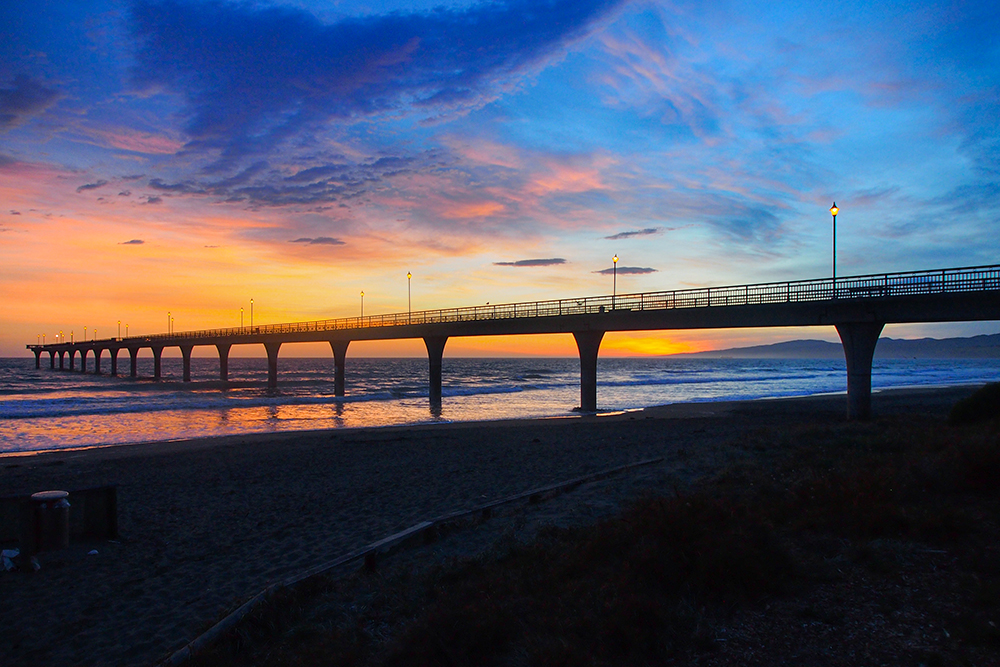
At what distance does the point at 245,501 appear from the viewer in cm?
1241

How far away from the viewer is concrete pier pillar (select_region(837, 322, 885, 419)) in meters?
Result: 24.4

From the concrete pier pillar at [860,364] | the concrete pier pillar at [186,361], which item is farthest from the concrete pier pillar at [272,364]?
the concrete pier pillar at [860,364]

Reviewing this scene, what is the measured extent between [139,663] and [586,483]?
8.22 meters

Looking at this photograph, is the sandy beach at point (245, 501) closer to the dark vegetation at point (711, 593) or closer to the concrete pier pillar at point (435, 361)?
the dark vegetation at point (711, 593)

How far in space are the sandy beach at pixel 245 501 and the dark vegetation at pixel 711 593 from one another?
1.83m

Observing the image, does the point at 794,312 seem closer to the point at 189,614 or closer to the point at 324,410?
the point at 189,614

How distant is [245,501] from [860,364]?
25434 millimetres

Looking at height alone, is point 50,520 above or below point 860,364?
below

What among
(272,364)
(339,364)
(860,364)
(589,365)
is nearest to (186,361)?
(272,364)

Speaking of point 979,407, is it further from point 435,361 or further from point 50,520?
point 435,361

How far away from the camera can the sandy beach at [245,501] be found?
661 cm

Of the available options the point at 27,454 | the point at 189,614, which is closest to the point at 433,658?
the point at 189,614

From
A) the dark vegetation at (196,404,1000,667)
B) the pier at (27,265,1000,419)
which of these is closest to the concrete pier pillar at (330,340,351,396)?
the pier at (27,265,1000,419)

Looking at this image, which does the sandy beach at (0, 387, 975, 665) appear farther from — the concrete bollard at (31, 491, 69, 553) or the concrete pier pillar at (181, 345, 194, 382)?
the concrete pier pillar at (181, 345, 194, 382)
